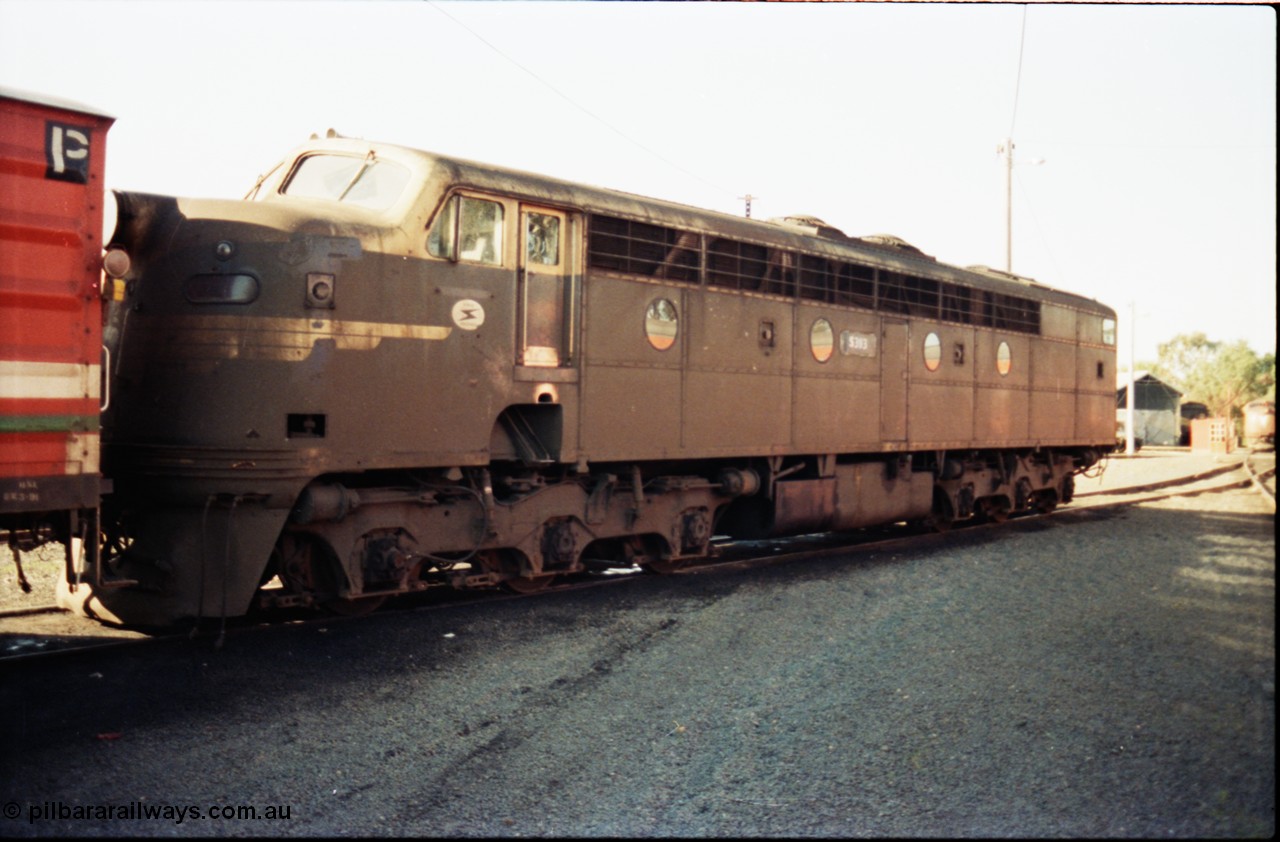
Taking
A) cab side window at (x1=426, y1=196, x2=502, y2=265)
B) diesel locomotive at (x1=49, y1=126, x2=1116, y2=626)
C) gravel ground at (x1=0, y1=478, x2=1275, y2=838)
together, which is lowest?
gravel ground at (x1=0, y1=478, x2=1275, y2=838)

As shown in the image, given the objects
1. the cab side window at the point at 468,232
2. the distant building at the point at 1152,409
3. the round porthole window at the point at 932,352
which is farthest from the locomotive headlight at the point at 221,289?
the distant building at the point at 1152,409

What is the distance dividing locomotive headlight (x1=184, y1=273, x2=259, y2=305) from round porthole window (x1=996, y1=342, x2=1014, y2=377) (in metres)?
11.1

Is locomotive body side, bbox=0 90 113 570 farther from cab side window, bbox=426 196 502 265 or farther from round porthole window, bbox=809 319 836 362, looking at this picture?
round porthole window, bbox=809 319 836 362

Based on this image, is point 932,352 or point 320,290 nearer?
point 320,290

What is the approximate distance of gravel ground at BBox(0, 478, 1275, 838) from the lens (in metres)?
3.90

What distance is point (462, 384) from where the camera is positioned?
7309 millimetres

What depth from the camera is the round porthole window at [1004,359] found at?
46.2 feet

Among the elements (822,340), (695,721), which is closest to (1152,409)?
(822,340)

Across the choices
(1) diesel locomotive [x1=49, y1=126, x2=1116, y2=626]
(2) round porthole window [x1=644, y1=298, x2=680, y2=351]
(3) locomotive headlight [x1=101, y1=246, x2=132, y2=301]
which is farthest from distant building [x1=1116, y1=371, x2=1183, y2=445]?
(3) locomotive headlight [x1=101, y1=246, x2=132, y2=301]

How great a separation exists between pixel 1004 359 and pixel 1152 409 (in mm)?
43068

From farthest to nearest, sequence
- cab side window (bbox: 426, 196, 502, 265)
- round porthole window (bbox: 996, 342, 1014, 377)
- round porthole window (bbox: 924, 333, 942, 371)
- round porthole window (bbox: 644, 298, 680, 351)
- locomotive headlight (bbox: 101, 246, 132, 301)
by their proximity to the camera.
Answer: round porthole window (bbox: 996, 342, 1014, 377) → round porthole window (bbox: 924, 333, 942, 371) → round porthole window (bbox: 644, 298, 680, 351) → cab side window (bbox: 426, 196, 502, 265) → locomotive headlight (bbox: 101, 246, 132, 301)

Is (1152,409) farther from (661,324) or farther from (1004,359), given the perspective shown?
(661,324)

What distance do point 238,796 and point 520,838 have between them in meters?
1.30

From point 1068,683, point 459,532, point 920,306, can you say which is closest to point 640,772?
point 1068,683
